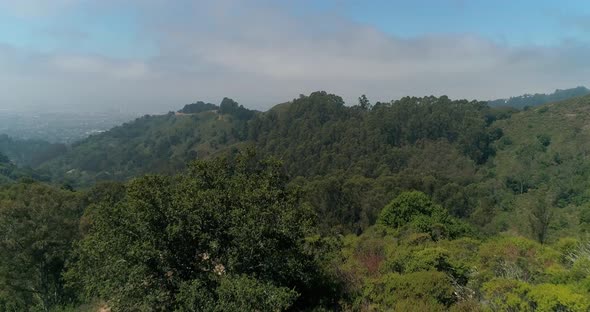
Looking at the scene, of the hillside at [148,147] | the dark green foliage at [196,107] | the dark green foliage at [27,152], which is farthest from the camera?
the dark green foliage at [196,107]

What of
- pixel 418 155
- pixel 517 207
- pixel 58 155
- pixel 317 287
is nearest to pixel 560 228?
pixel 517 207

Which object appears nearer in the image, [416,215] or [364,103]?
[416,215]

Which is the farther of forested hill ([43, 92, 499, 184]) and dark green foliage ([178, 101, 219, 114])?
dark green foliage ([178, 101, 219, 114])

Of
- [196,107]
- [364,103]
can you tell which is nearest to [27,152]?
[196,107]

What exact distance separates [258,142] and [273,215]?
292 ft

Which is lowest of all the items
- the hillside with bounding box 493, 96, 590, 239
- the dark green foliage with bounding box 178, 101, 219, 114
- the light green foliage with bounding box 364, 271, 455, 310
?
the hillside with bounding box 493, 96, 590, 239

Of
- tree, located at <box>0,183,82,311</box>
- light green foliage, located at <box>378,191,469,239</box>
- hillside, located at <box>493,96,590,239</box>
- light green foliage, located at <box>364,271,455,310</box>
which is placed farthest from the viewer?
hillside, located at <box>493,96,590,239</box>

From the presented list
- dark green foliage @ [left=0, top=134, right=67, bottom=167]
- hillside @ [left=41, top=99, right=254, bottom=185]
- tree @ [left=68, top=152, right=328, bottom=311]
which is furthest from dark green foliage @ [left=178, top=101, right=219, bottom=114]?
tree @ [left=68, top=152, right=328, bottom=311]

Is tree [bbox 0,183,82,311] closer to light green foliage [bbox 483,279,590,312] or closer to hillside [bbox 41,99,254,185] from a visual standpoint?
light green foliage [bbox 483,279,590,312]

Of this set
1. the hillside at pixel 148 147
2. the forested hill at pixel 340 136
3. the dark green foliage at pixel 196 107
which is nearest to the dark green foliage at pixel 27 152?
the hillside at pixel 148 147

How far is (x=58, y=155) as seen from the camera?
Answer: 6255 inches

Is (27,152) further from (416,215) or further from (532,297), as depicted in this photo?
(532,297)

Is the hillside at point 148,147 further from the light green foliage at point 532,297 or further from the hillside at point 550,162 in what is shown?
the light green foliage at point 532,297

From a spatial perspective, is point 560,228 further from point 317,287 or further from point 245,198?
point 245,198
